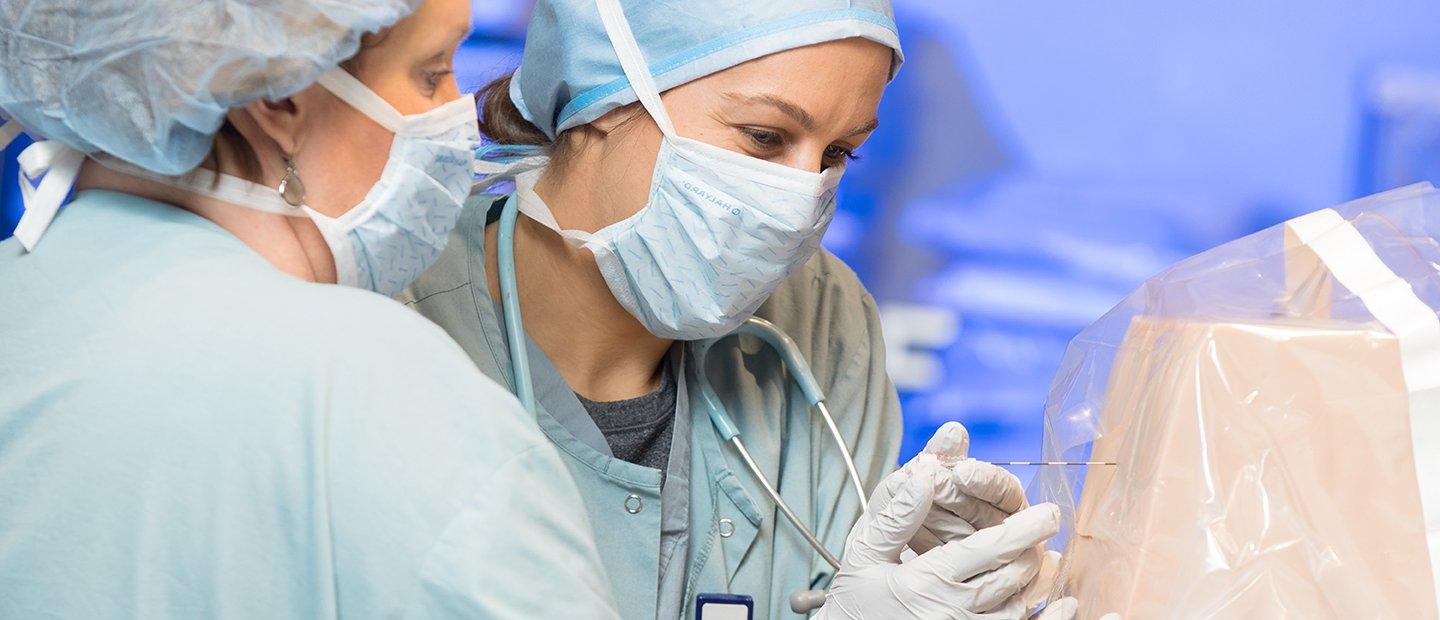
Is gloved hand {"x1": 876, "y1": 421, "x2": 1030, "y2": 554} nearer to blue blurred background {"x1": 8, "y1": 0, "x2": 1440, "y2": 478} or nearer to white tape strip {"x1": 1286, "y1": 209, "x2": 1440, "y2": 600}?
white tape strip {"x1": 1286, "y1": 209, "x2": 1440, "y2": 600}

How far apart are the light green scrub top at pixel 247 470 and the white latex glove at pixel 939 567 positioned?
0.46 metres

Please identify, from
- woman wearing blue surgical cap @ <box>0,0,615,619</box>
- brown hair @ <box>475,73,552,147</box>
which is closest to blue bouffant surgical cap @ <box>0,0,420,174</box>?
woman wearing blue surgical cap @ <box>0,0,615,619</box>

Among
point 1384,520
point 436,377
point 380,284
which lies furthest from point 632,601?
point 1384,520

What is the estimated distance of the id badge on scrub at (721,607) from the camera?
1.25 m

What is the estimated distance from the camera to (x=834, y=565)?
1292 mm

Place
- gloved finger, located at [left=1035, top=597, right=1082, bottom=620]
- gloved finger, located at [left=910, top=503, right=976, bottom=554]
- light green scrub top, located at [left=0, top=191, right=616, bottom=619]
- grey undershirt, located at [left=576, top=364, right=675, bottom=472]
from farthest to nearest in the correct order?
grey undershirt, located at [left=576, top=364, right=675, bottom=472]
gloved finger, located at [left=910, top=503, right=976, bottom=554]
gloved finger, located at [left=1035, top=597, right=1082, bottom=620]
light green scrub top, located at [left=0, top=191, right=616, bottom=619]

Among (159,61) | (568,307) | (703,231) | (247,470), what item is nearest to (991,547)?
(703,231)

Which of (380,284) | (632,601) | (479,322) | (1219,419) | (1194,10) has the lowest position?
(632,601)

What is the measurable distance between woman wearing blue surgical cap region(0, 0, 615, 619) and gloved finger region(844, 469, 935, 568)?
1.35ft

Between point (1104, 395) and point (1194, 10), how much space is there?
1071 millimetres

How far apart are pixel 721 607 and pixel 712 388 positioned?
0.24 metres

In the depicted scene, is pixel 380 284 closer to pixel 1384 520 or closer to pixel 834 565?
pixel 834 565

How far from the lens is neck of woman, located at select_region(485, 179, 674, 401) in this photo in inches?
51.4

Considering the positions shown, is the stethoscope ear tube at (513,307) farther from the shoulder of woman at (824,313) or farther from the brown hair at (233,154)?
the brown hair at (233,154)
